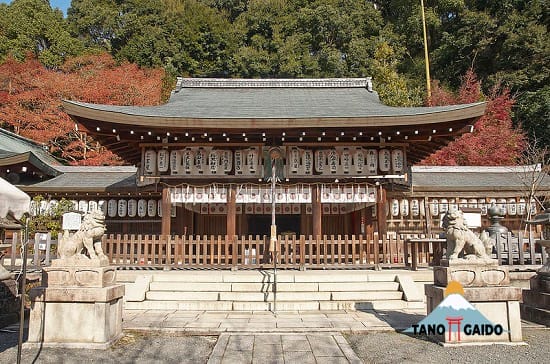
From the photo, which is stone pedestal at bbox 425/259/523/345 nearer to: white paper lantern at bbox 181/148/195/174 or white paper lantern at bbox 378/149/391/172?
white paper lantern at bbox 378/149/391/172

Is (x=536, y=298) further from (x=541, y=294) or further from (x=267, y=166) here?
(x=267, y=166)

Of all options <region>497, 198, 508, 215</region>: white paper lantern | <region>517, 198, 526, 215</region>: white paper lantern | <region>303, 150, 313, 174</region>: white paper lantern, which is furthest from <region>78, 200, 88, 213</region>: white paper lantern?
<region>517, 198, 526, 215</region>: white paper lantern

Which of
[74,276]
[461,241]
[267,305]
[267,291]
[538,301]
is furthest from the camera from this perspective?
[267,291]

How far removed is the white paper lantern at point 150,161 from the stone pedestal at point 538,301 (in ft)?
36.9

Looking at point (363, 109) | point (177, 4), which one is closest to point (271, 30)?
point (177, 4)

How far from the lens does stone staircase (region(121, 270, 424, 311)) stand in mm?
9759

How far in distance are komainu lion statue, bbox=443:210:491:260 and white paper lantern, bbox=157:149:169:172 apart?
375 inches

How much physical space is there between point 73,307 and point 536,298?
8.97 m

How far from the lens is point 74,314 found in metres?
6.64

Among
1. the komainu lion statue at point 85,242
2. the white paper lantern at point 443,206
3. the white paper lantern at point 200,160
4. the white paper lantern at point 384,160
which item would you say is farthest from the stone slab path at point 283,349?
the white paper lantern at point 443,206

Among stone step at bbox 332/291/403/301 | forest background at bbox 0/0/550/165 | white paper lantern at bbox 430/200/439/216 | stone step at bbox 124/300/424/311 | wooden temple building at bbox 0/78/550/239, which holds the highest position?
forest background at bbox 0/0/550/165

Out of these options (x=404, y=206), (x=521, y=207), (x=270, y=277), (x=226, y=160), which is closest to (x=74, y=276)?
(x=270, y=277)

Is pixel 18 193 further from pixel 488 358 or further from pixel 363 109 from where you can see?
pixel 363 109

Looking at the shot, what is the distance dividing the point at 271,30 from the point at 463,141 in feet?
91.8
